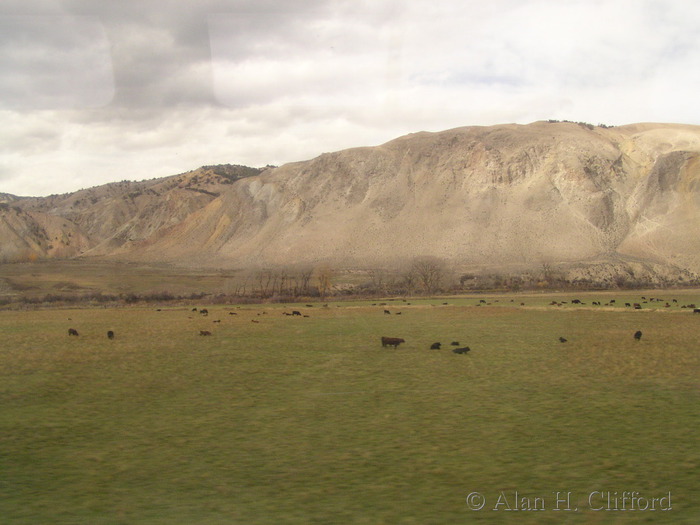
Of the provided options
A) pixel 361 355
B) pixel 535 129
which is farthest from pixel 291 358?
pixel 535 129

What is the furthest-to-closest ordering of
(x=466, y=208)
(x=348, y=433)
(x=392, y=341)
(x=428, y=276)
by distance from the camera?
(x=466, y=208)
(x=428, y=276)
(x=392, y=341)
(x=348, y=433)

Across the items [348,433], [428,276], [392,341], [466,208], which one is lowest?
[348,433]

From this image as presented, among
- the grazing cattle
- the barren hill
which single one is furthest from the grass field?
the barren hill

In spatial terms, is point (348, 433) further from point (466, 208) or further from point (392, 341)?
point (466, 208)

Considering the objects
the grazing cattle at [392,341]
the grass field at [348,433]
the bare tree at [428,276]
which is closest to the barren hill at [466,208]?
the bare tree at [428,276]

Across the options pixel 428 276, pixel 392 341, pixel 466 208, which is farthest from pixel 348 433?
pixel 466 208

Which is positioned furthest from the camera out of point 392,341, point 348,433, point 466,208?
point 466,208
